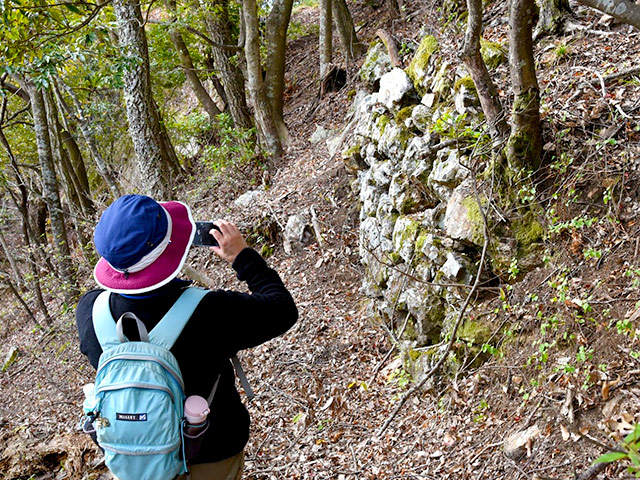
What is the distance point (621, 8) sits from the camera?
103 inches

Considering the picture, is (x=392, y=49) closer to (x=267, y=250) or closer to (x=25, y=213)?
(x=267, y=250)

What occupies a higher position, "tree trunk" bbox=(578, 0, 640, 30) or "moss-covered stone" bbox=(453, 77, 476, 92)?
"tree trunk" bbox=(578, 0, 640, 30)

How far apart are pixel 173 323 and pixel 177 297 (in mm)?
126

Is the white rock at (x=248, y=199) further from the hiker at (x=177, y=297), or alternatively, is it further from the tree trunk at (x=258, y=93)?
the hiker at (x=177, y=297)

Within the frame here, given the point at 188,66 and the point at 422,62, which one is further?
the point at 188,66

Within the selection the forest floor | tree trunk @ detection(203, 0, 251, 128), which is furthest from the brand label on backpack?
tree trunk @ detection(203, 0, 251, 128)

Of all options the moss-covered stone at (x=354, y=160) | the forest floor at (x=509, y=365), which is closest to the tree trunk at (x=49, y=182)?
the forest floor at (x=509, y=365)

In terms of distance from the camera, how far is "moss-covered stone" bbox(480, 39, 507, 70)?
18.9 ft

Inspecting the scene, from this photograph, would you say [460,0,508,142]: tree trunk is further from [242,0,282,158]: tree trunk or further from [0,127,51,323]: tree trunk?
[0,127,51,323]: tree trunk

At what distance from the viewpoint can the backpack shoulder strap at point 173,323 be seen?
204 cm

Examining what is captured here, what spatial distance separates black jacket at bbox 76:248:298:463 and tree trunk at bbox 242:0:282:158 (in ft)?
29.6

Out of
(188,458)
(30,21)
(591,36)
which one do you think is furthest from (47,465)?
(591,36)

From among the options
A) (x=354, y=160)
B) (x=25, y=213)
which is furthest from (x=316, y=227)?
(x=25, y=213)

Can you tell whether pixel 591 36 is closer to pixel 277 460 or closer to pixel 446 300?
pixel 446 300
